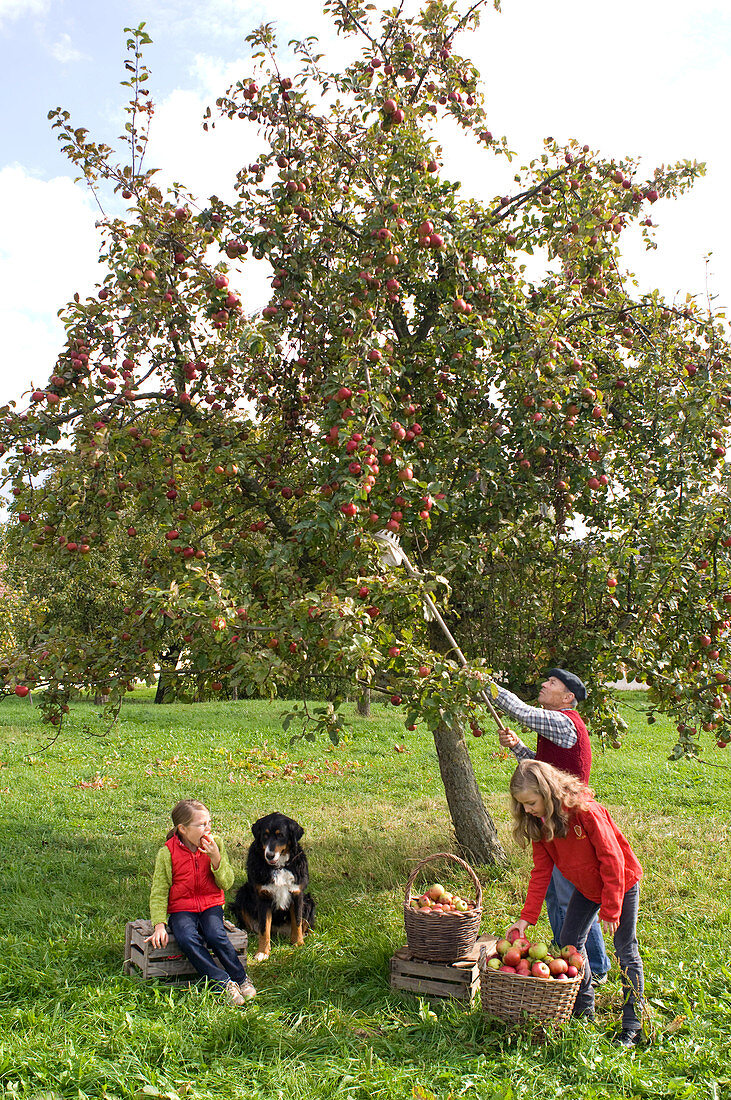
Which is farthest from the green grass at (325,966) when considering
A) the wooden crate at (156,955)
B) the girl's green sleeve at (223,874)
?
the girl's green sleeve at (223,874)

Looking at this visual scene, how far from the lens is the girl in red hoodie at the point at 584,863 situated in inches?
148

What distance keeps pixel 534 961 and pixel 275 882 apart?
175 centimetres

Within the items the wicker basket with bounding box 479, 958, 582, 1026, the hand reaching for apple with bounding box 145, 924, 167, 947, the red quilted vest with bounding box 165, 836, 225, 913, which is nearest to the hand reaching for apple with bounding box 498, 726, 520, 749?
the wicker basket with bounding box 479, 958, 582, 1026

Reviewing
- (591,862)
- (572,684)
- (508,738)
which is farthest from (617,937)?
(572,684)

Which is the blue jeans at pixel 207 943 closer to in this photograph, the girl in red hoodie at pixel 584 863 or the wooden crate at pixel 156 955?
the wooden crate at pixel 156 955

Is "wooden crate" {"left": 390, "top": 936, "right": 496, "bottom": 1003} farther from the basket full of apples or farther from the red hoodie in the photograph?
the red hoodie

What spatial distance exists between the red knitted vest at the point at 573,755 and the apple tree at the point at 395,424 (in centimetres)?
47

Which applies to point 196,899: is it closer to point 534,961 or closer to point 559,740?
point 534,961

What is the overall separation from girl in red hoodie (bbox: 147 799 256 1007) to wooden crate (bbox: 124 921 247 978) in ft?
0.22

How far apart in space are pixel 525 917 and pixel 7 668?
3517mm

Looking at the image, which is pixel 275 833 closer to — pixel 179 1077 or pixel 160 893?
pixel 160 893

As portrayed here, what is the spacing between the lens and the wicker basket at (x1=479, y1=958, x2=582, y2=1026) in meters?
3.63

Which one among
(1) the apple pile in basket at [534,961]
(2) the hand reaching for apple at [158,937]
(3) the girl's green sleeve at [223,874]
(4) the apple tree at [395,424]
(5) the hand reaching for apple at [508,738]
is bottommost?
(2) the hand reaching for apple at [158,937]

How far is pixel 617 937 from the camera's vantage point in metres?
3.96
